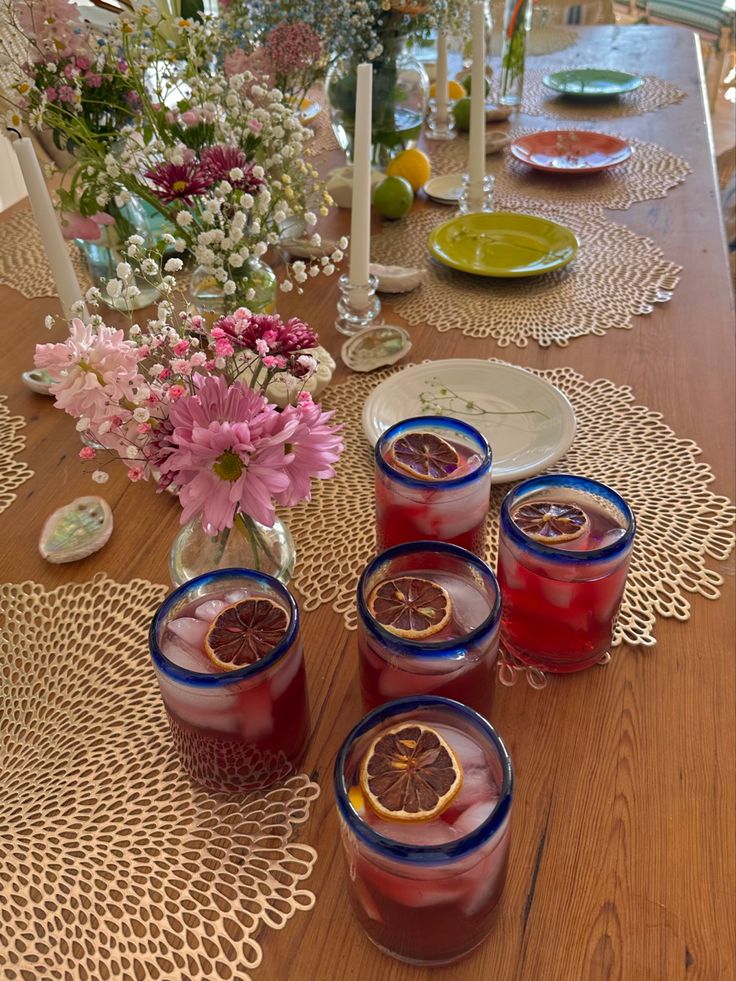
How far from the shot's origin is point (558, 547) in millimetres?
612

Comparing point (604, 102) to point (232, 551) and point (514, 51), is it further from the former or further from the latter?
point (232, 551)

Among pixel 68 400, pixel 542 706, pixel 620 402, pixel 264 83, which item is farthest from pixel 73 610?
pixel 264 83

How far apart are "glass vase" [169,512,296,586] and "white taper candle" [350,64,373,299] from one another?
0.47m

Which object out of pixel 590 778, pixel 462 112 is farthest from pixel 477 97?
pixel 590 778

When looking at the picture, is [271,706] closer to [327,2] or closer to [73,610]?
[73,610]

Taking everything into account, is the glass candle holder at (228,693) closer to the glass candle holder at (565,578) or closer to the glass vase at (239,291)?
the glass candle holder at (565,578)

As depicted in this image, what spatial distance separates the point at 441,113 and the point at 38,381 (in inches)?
44.0

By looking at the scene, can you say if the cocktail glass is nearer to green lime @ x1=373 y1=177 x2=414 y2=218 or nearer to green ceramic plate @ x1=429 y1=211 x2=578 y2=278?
green ceramic plate @ x1=429 y1=211 x2=578 y2=278

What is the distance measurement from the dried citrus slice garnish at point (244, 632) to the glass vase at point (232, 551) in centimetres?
9

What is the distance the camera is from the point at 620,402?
96cm

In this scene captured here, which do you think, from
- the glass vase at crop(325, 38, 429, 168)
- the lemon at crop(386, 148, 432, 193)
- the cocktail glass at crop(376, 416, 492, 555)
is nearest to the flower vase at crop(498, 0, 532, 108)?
the glass vase at crop(325, 38, 429, 168)

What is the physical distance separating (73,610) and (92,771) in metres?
0.17

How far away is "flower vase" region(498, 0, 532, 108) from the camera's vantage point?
1.67 meters

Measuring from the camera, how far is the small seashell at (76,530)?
0.78 m
